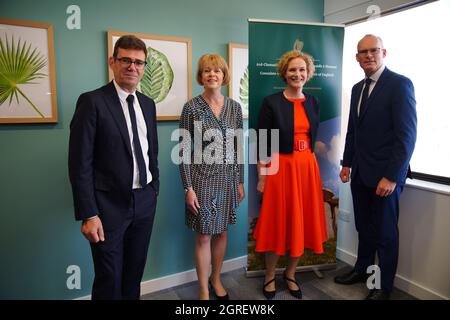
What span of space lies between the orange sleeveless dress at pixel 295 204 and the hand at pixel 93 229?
1140 mm

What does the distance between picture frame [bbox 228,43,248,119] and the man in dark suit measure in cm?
102

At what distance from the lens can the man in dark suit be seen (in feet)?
4.69

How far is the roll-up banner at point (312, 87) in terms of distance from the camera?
7.72 feet

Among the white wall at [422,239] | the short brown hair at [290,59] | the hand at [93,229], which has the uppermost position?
the short brown hair at [290,59]

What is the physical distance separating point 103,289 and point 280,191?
121 centimetres

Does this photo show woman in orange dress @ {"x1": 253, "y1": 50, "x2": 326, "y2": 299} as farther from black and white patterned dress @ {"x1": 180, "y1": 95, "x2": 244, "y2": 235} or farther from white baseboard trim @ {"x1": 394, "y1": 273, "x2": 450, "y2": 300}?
white baseboard trim @ {"x1": 394, "y1": 273, "x2": 450, "y2": 300}

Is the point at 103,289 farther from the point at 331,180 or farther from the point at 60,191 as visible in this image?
the point at 331,180

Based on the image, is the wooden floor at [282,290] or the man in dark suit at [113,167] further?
the wooden floor at [282,290]

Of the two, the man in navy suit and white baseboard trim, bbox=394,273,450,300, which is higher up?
the man in navy suit

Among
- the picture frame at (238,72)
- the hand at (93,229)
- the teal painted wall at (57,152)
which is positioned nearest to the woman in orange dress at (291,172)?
the picture frame at (238,72)

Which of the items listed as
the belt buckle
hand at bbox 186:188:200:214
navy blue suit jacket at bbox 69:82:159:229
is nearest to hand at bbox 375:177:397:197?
the belt buckle

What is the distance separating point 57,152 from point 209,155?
3.05 ft

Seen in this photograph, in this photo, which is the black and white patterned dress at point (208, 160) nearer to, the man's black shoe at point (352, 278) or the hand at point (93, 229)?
the hand at point (93, 229)
